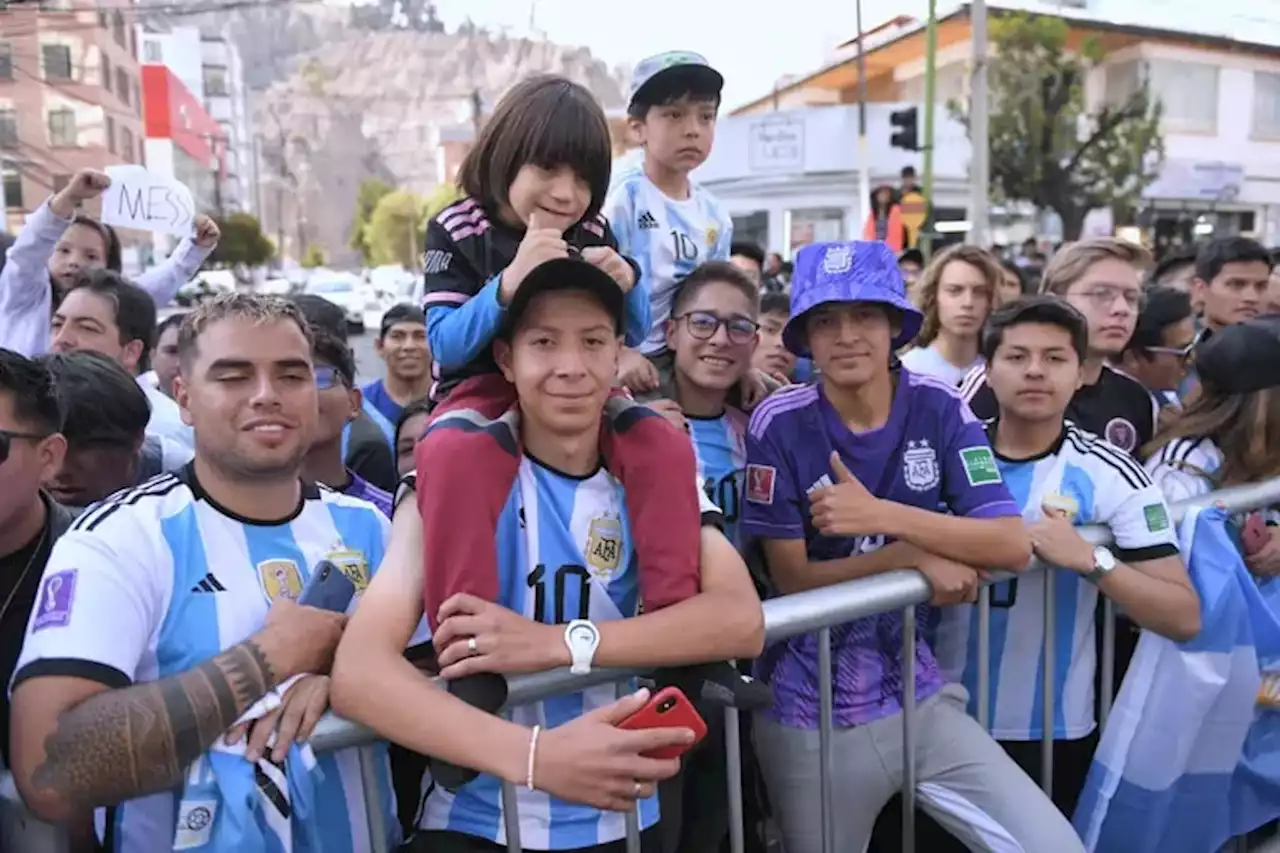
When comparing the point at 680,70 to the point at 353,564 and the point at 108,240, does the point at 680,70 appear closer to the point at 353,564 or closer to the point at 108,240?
the point at 353,564

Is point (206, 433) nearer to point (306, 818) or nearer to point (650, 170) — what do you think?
point (306, 818)

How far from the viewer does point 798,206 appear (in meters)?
27.2

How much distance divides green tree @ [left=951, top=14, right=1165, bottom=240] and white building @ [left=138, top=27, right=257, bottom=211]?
223 ft

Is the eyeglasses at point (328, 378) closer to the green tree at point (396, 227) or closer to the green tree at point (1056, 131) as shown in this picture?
the green tree at point (1056, 131)

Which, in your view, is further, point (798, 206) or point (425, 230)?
point (798, 206)

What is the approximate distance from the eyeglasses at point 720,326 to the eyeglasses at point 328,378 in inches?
46.4

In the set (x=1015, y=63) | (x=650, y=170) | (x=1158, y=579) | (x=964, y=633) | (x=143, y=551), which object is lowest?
(x=964, y=633)

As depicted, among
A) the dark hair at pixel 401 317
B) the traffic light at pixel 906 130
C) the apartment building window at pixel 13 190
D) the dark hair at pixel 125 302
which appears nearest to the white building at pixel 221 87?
the apartment building window at pixel 13 190

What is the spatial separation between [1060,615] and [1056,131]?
21.8m

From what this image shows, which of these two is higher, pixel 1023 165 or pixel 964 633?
pixel 1023 165

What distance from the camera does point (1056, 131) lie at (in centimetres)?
2173

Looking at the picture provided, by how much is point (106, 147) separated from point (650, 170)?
4628 centimetres

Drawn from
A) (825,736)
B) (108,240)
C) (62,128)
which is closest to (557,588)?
(825,736)

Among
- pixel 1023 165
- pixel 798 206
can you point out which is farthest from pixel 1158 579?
pixel 798 206
